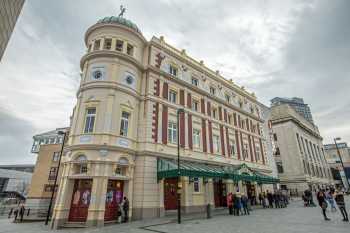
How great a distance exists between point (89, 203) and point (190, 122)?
530 inches

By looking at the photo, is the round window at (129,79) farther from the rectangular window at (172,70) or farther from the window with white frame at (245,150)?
the window with white frame at (245,150)

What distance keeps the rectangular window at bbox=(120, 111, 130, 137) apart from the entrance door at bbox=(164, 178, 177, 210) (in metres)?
6.33

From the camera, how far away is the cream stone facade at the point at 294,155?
47.5 m

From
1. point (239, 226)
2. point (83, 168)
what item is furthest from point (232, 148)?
point (83, 168)

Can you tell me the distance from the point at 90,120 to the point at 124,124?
301 cm

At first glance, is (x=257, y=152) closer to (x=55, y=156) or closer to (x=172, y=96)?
(x=172, y=96)

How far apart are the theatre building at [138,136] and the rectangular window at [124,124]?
95 mm

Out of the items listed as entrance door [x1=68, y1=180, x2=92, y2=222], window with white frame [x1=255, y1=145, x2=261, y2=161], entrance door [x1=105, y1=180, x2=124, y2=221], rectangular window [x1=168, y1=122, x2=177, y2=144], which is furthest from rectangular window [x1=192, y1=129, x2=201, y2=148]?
window with white frame [x1=255, y1=145, x2=261, y2=161]

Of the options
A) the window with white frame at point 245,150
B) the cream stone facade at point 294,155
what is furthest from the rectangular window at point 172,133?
the cream stone facade at point 294,155

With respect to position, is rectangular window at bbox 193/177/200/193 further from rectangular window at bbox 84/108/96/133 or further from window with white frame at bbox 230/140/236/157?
rectangular window at bbox 84/108/96/133

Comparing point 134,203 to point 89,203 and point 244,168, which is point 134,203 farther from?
point 244,168

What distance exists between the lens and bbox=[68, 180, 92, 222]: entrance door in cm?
1505

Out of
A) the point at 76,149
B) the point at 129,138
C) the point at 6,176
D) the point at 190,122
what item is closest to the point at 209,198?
the point at 190,122

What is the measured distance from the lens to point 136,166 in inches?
709
